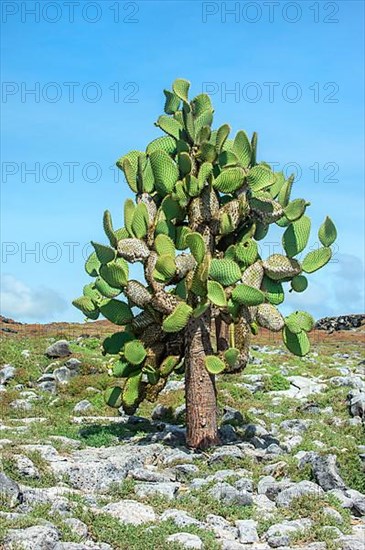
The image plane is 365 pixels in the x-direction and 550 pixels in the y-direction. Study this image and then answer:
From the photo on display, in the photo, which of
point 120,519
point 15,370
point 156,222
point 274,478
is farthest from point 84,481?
point 15,370

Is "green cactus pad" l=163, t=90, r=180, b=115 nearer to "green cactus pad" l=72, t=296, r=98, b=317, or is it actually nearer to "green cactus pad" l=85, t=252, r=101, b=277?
"green cactus pad" l=85, t=252, r=101, b=277

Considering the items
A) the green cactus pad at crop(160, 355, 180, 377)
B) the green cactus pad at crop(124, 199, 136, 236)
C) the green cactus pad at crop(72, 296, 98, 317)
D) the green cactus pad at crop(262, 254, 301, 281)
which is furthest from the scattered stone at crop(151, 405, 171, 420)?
the green cactus pad at crop(124, 199, 136, 236)

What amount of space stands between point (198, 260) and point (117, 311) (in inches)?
98.7

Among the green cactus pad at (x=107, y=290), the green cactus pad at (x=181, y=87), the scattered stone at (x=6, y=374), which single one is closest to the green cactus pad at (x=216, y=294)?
the green cactus pad at (x=107, y=290)

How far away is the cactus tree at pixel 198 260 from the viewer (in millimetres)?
14484

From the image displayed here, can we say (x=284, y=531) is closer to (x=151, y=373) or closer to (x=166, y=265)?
(x=166, y=265)

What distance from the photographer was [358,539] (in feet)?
33.8

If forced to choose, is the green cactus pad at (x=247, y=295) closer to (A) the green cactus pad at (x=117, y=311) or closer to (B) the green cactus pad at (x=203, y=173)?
(B) the green cactus pad at (x=203, y=173)

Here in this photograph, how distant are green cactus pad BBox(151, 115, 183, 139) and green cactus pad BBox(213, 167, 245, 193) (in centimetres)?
146

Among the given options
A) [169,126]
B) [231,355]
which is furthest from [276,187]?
[231,355]

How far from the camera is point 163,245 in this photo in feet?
47.1

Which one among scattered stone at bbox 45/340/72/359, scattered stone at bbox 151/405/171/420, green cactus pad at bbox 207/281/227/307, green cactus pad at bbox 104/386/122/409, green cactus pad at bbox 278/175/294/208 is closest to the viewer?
green cactus pad at bbox 207/281/227/307

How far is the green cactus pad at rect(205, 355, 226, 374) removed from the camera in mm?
14305

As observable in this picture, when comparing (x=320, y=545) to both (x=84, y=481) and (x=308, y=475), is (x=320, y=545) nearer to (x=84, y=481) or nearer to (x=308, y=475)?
(x=308, y=475)
